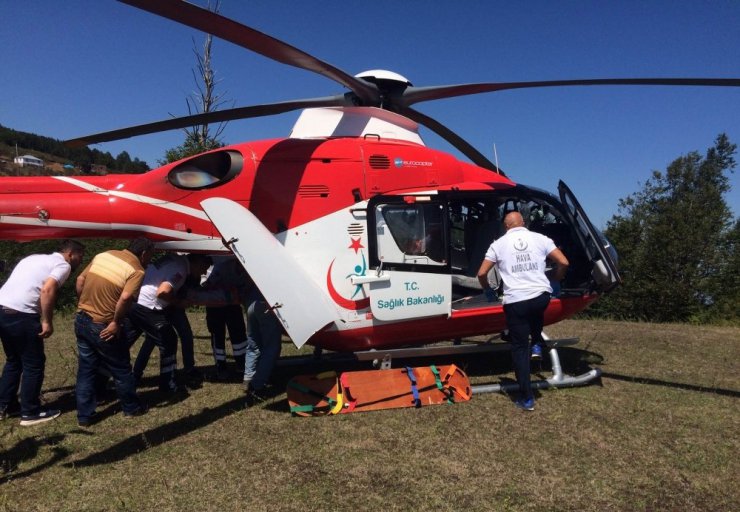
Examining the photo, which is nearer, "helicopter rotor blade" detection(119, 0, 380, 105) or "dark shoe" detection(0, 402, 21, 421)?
"helicopter rotor blade" detection(119, 0, 380, 105)

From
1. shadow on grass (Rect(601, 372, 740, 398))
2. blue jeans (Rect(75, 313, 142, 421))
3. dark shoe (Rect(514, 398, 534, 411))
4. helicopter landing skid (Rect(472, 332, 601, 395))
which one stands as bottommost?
shadow on grass (Rect(601, 372, 740, 398))

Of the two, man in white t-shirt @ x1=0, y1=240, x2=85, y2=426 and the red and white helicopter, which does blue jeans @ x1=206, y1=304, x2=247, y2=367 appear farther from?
man in white t-shirt @ x1=0, y1=240, x2=85, y2=426

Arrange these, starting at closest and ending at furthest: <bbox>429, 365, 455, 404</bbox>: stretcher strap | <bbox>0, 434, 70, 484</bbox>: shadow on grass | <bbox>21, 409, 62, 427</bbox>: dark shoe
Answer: <bbox>0, 434, 70, 484</bbox>: shadow on grass < <bbox>21, 409, 62, 427</bbox>: dark shoe < <bbox>429, 365, 455, 404</bbox>: stretcher strap

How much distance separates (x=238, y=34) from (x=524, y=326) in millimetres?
3621

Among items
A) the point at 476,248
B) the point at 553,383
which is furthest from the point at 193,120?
the point at 553,383

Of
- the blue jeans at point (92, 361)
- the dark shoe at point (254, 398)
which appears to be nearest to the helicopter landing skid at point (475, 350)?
the dark shoe at point (254, 398)

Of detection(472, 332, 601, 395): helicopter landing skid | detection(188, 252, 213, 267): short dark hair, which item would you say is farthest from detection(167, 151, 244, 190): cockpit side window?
detection(472, 332, 601, 395): helicopter landing skid

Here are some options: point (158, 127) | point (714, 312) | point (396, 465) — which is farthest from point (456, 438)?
point (714, 312)

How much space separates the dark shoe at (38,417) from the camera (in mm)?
4207

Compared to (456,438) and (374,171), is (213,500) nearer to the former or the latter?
(456,438)

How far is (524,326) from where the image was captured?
4.40m

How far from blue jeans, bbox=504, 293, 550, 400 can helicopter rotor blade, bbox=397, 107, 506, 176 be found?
278cm

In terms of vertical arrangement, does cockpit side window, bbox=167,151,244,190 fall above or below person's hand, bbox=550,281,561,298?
above

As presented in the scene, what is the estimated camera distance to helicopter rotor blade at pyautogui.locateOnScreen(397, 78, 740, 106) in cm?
401
